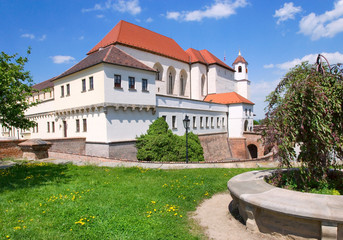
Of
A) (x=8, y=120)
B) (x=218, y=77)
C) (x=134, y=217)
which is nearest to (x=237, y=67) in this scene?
(x=218, y=77)

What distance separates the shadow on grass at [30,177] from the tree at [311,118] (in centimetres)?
764

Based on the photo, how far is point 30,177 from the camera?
9.48 metres

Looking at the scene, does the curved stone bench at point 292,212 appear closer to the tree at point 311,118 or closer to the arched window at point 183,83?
the tree at point 311,118

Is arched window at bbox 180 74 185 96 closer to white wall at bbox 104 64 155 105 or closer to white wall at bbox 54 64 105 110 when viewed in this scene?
white wall at bbox 104 64 155 105

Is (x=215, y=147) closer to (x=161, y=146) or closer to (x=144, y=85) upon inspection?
(x=161, y=146)

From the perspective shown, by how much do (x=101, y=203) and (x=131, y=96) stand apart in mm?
15557

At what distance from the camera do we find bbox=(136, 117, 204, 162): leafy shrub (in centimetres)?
2028

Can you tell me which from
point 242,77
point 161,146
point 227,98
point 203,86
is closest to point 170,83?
point 203,86

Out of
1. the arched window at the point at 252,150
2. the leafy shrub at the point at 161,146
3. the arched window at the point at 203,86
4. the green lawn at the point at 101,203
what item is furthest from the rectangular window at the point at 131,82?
the arched window at the point at 252,150

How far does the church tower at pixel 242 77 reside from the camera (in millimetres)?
49138

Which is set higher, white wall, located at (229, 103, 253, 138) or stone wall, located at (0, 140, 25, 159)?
white wall, located at (229, 103, 253, 138)

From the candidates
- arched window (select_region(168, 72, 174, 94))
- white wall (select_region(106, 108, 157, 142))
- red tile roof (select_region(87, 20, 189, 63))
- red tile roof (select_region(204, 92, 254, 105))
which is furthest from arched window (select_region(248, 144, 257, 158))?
white wall (select_region(106, 108, 157, 142))

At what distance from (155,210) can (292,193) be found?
3106 mm

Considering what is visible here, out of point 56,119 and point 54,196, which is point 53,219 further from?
point 56,119
